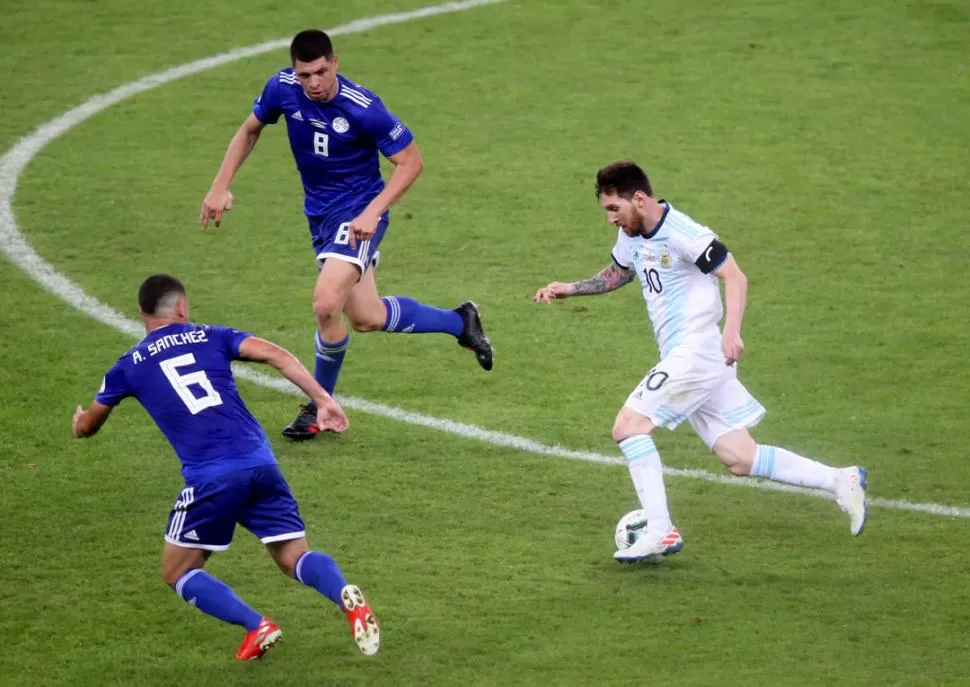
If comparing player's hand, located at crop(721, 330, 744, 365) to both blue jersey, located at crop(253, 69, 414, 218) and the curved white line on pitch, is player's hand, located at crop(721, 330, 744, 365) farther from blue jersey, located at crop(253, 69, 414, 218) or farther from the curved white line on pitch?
blue jersey, located at crop(253, 69, 414, 218)

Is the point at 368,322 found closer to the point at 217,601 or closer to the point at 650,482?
the point at 650,482

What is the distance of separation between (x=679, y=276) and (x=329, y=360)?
2.37 meters

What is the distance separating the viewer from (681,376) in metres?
7.32

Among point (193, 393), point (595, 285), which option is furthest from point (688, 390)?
point (193, 393)

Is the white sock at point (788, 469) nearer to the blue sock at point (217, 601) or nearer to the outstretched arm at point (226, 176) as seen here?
the blue sock at point (217, 601)

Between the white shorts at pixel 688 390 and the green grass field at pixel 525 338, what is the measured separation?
67 cm

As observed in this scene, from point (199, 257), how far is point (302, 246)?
754mm

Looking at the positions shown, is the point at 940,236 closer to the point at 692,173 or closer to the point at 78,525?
the point at 692,173

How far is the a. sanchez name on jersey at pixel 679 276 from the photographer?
731cm

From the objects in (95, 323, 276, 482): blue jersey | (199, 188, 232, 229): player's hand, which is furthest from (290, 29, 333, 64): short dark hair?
(95, 323, 276, 482): blue jersey

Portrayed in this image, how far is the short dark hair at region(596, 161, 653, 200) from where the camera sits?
729 cm

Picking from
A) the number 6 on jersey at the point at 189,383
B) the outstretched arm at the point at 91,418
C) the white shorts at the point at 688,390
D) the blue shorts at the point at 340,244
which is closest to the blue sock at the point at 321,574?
the number 6 on jersey at the point at 189,383

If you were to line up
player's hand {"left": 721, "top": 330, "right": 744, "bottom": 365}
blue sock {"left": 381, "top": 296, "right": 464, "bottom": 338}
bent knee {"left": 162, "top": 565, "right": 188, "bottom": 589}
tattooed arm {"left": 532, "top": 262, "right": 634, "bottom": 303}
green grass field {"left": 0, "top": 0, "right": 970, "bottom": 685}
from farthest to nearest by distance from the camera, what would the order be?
blue sock {"left": 381, "top": 296, "right": 464, "bottom": 338}
tattooed arm {"left": 532, "top": 262, "right": 634, "bottom": 303}
player's hand {"left": 721, "top": 330, "right": 744, "bottom": 365}
green grass field {"left": 0, "top": 0, "right": 970, "bottom": 685}
bent knee {"left": 162, "top": 565, "right": 188, "bottom": 589}

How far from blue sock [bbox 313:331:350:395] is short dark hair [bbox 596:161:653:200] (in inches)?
86.6
